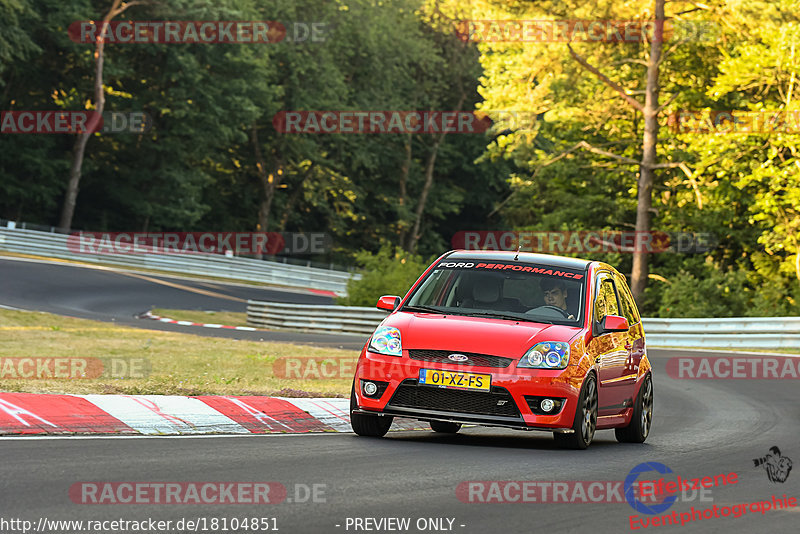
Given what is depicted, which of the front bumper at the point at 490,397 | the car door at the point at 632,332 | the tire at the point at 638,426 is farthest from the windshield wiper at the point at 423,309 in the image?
the tire at the point at 638,426

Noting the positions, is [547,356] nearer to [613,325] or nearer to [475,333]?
[475,333]

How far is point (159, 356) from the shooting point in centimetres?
1938

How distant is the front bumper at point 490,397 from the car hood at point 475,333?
0.15 m

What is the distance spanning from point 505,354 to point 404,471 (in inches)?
76.0

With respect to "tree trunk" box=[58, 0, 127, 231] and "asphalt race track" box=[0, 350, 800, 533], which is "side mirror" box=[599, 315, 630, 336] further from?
"tree trunk" box=[58, 0, 127, 231]

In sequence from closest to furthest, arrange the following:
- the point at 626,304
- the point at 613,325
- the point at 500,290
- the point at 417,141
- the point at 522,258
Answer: the point at 613,325 → the point at 500,290 → the point at 522,258 → the point at 626,304 → the point at 417,141

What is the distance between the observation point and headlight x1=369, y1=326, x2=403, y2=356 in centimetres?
1033

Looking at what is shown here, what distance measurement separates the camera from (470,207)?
84.1 metres

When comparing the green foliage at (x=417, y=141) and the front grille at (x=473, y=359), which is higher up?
the green foliage at (x=417, y=141)

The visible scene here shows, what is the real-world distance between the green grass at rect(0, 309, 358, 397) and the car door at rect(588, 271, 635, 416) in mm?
3527

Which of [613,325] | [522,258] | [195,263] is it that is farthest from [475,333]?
[195,263]

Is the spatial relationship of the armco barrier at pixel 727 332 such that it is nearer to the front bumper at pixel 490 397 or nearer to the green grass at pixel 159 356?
the green grass at pixel 159 356

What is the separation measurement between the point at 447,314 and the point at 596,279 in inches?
63.9

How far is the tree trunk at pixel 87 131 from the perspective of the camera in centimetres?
5678
